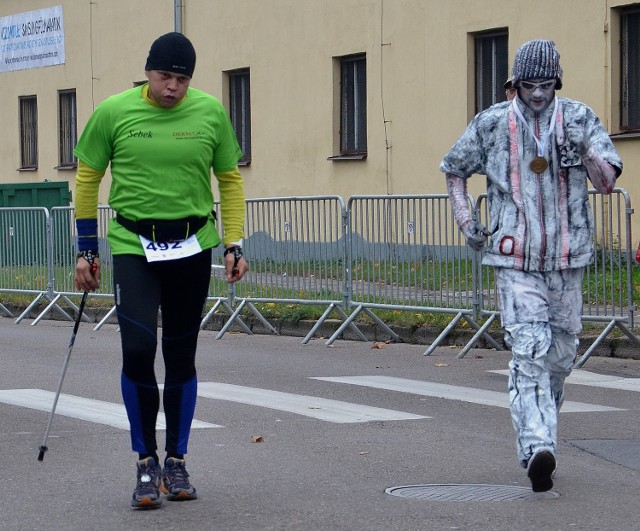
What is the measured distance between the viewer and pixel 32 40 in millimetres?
32469

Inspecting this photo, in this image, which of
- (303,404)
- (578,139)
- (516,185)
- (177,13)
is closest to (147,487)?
(516,185)

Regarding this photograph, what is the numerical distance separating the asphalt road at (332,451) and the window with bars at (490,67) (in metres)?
9.25

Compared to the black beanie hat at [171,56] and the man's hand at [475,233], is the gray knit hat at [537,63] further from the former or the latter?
the black beanie hat at [171,56]

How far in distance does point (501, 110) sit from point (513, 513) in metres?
1.76

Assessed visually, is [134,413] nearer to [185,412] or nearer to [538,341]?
[185,412]

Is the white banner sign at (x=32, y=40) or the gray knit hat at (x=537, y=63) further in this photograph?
the white banner sign at (x=32, y=40)

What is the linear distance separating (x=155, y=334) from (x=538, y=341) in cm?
160

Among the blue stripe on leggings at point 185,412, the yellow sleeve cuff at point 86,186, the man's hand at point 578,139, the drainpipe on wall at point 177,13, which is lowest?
the blue stripe on leggings at point 185,412

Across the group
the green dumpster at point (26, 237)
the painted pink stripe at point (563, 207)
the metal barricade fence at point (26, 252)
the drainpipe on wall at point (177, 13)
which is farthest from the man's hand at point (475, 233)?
the drainpipe on wall at point (177, 13)

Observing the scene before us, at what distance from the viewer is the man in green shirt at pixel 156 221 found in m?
6.18

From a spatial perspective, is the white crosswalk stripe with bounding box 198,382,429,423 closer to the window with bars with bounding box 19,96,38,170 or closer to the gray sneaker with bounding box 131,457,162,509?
the gray sneaker with bounding box 131,457,162,509

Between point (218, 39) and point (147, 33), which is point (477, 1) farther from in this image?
point (147, 33)

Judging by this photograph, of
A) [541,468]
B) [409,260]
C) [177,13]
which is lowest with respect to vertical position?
[541,468]

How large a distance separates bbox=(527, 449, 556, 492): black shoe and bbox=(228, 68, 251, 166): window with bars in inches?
801
